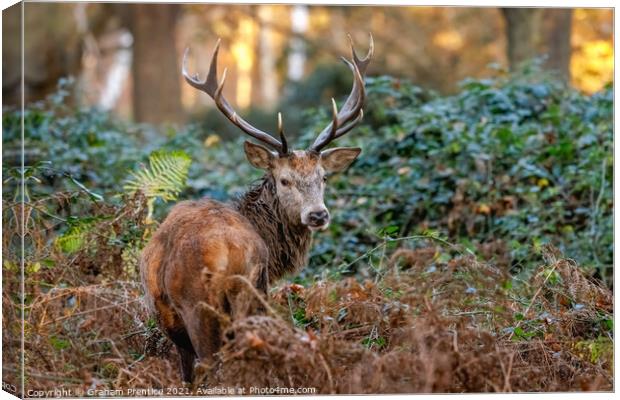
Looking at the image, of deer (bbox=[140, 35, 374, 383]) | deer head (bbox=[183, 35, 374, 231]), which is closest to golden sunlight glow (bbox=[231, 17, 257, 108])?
deer head (bbox=[183, 35, 374, 231])

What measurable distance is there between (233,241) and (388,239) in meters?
2.14

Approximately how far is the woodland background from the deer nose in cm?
48

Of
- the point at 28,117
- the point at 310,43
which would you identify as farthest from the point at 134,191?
the point at 310,43

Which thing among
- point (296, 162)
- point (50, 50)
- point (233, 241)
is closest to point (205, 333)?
point (233, 241)

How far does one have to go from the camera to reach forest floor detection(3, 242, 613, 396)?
6.22m

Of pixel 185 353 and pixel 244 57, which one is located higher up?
pixel 185 353

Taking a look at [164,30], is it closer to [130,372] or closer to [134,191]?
[134,191]

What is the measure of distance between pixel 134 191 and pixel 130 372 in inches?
106

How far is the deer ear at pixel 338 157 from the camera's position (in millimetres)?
8336

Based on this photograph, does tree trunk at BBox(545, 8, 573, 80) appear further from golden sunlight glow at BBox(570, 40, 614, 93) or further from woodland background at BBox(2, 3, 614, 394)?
golden sunlight glow at BBox(570, 40, 614, 93)

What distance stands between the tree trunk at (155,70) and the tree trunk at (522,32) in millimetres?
7479

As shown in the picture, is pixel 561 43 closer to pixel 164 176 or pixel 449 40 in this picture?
pixel 164 176

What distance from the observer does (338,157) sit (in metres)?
8.45

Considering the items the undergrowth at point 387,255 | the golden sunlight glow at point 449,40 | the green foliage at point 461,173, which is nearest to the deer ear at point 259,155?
the undergrowth at point 387,255
